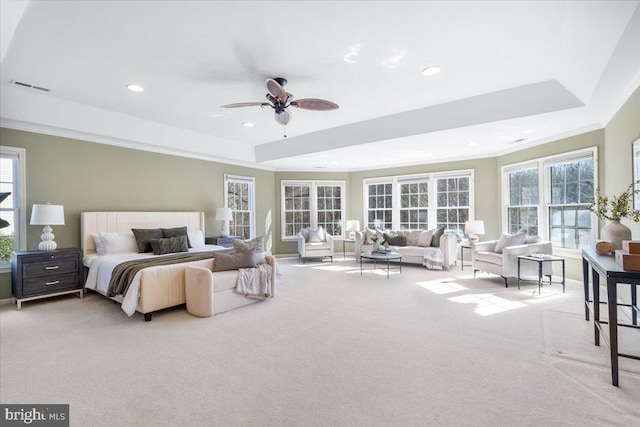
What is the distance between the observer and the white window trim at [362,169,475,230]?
7.12 metres

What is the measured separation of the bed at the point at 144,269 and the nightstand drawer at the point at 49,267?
0.21m

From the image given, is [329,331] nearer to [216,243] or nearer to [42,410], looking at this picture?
[42,410]

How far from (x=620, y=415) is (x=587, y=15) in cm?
284

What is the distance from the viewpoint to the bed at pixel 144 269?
11.4 ft

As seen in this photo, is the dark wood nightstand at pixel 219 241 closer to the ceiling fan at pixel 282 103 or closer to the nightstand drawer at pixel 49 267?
the nightstand drawer at pixel 49 267

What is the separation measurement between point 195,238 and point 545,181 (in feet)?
22.2

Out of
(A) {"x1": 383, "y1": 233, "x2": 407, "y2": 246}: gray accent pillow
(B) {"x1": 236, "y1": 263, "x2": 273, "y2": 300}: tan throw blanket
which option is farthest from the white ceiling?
→ (B) {"x1": 236, "y1": 263, "x2": 273, "y2": 300}: tan throw blanket

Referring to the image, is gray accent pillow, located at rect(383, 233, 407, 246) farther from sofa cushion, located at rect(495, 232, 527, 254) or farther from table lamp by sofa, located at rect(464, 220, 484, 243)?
sofa cushion, located at rect(495, 232, 527, 254)

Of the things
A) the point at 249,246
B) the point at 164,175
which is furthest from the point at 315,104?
the point at 164,175

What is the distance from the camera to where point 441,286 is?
500 cm

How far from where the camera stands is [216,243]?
6266 mm

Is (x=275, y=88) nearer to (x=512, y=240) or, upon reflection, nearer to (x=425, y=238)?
(x=512, y=240)

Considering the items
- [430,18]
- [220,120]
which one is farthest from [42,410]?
[220,120]

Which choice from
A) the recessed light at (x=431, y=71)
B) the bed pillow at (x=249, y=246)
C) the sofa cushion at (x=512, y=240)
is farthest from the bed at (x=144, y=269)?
the sofa cushion at (x=512, y=240)
